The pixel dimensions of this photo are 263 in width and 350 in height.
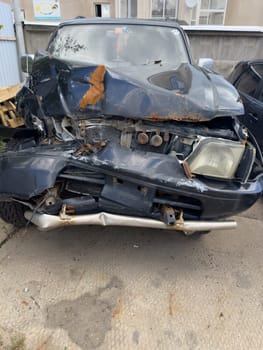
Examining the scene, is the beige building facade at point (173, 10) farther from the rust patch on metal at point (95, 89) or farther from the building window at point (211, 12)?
the rust patch on metal at point (95, 89)

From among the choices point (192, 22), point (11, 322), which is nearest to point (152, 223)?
point (11, 322)

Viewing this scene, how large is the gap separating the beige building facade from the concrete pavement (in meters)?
9.02

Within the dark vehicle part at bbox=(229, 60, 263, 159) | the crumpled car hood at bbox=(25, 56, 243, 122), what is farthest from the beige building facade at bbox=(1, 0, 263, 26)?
the crumpled car hood at bbox=(25, 56, 243, 122)

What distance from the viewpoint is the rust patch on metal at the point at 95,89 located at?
2021 millimetres

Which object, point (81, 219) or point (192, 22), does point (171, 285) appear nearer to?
point (81, 219)

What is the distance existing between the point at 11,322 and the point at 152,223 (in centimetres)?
112

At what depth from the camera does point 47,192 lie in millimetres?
2027

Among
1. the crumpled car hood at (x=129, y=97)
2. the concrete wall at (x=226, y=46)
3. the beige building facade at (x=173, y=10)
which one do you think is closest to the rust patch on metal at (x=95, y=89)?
the crumpled car hood at (x=129, y=97)

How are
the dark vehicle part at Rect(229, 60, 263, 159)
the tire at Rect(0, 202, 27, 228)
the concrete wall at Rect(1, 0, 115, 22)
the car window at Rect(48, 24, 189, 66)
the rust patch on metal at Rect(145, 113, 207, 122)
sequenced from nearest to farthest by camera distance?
the rust patch on metal at Rect(145, 113, 207, 122), the tire at Rect(0, 202, 27, 228), the car window at Rect(48, 24, 189, 66), the dark vehicle part at Rect(229, 60, 263, 159), the concrete wall at Rect(1, 0, 115, 22)

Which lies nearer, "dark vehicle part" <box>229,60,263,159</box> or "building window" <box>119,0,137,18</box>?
"dark vehicle part" <box>229,60,263,159</box>

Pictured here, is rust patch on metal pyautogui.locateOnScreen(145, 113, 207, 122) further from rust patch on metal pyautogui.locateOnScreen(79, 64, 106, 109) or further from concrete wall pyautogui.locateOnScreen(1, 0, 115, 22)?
concrete wall pyautogui.locateOnScreen(1, 0, 115, 22)

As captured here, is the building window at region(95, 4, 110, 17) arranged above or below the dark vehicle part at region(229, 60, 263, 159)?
above

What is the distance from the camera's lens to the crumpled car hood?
1.99 metres

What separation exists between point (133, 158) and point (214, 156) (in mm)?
540
